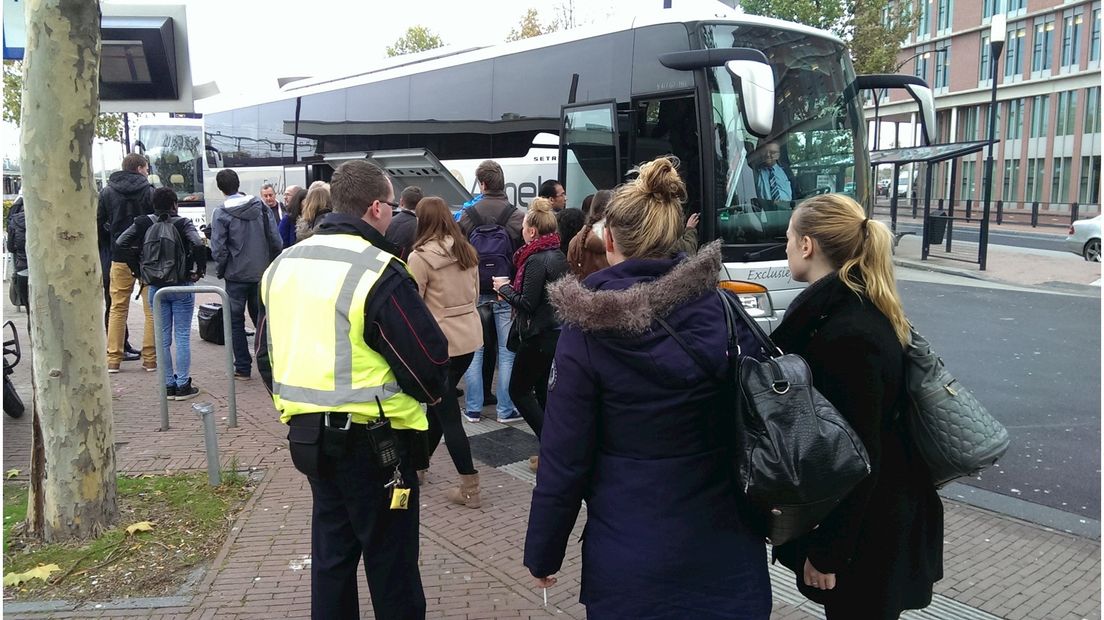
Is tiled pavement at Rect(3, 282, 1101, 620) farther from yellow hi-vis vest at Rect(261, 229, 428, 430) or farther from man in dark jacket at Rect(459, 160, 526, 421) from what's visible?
yellow hi-vis vest at Rect(261, 229, 428, 430)

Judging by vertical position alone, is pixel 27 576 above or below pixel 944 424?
below

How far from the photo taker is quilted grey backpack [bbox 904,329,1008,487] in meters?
2.37

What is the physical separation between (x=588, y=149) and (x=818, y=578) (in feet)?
24.5

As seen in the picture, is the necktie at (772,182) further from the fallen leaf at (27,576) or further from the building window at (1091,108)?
the building window at (1091,108)

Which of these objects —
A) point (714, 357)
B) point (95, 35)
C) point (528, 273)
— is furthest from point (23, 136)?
point (714, 357)

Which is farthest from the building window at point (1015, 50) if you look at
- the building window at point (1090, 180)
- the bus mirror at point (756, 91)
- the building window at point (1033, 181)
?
the bus mirror at point (756, 91)

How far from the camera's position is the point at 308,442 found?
9.52 feet

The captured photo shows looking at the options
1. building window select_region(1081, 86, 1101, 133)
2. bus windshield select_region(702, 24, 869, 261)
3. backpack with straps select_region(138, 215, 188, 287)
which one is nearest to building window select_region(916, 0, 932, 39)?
building window select_region(1081, 86, 1101, 133)

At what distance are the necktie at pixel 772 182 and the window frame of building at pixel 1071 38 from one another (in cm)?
4701

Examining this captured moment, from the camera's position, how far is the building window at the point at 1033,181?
161 ft

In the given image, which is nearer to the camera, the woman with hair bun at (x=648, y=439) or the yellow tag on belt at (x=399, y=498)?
the woman with hair bun at (x=648, y=439)

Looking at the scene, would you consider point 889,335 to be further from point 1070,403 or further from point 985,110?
point 985,110

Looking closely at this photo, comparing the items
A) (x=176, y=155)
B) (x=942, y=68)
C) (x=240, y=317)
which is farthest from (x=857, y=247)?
(x=942, y=68)

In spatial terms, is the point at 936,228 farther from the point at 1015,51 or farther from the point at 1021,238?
the point at 1015,51
